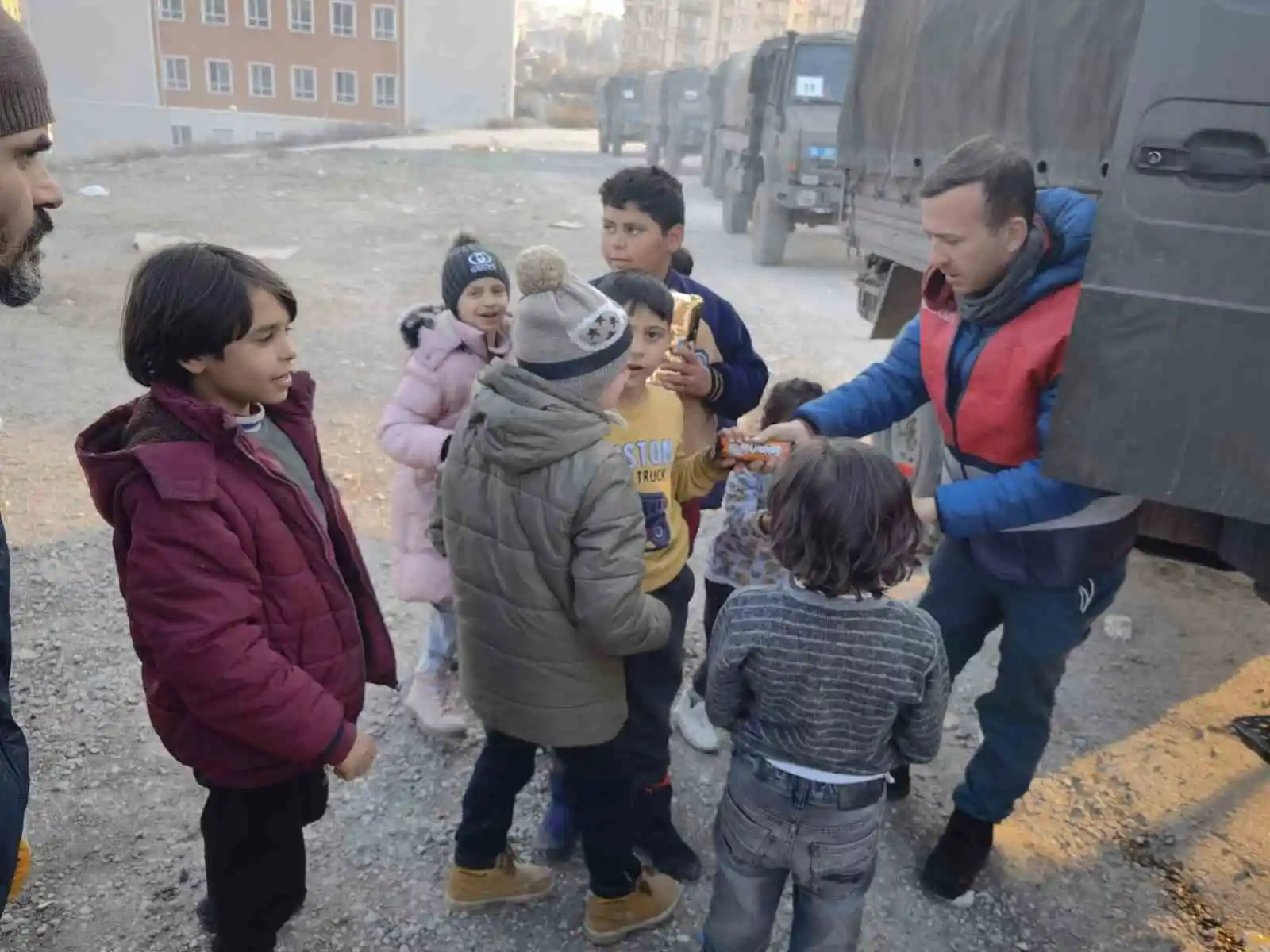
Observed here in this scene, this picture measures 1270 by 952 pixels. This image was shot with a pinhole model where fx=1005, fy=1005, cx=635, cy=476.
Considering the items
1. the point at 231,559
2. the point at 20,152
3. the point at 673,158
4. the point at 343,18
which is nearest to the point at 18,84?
the point at 20,152

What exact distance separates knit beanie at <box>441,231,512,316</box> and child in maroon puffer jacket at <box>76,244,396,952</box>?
0.89 m

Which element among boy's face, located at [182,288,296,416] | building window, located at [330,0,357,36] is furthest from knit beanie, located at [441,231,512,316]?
building window, located at [330,0,357,36]

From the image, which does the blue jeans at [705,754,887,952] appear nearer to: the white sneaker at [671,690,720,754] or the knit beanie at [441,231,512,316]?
the white sneaker at [671,690,720,754]

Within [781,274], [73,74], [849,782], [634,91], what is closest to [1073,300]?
[849,782]

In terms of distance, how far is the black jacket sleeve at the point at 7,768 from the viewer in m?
1.17

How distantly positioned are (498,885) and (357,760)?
28.1 inches

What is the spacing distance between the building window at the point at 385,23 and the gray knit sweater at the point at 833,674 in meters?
39.6

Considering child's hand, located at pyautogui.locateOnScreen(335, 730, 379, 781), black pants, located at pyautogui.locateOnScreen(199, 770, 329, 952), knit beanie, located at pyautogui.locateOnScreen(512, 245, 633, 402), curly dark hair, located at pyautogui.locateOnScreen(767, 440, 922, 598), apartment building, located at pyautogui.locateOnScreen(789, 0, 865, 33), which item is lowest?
black pants, located at pyautogui.locateOnScreen(199, 770, 329, 952)

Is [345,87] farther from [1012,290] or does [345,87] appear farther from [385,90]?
[1012,290]

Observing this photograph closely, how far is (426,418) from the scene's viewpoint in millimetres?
2770

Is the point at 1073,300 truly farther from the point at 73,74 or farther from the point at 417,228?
the point at 73,74

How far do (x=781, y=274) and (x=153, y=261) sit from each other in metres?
10.2

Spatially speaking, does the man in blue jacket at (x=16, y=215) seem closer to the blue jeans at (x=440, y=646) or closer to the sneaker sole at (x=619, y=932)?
the sneaker sole at (x=619, y=932)

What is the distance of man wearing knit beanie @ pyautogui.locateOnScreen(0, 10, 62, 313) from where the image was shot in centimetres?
136
